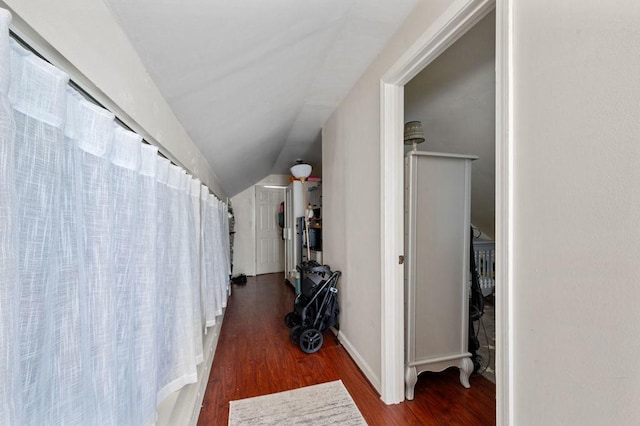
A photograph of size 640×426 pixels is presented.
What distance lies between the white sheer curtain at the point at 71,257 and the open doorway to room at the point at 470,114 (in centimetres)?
153

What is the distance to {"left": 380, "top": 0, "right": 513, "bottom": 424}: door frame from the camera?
2.82ft

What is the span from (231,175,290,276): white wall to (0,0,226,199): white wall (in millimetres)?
4352

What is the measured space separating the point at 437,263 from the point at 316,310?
1204mm

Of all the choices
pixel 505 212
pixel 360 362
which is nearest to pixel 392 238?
pixel 505 212

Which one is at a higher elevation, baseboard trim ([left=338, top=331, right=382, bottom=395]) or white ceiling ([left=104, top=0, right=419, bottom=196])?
white ceiling ([left=104, top=0, right=419, bottom=196])

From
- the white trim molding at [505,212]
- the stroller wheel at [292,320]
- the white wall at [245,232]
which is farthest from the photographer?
the white wall at [245,232]

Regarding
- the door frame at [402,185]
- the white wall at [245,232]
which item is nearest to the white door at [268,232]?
the white wall at [245,232]

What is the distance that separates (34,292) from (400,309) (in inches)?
66.0

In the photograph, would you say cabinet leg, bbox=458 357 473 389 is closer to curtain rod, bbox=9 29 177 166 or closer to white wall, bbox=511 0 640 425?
white wall, bbox=511 0 640 425

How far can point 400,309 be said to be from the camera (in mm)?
1677

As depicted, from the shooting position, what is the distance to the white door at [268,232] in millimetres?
5555

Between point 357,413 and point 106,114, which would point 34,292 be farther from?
point 357,413

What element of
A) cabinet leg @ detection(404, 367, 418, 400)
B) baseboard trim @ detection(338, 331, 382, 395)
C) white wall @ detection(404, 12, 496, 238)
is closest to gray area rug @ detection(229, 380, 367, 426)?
baseboard trim @ detection(338, 331, 382, 395)

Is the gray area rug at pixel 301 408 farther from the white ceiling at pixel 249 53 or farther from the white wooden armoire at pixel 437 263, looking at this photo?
the white ceiling at pixel 249 53
